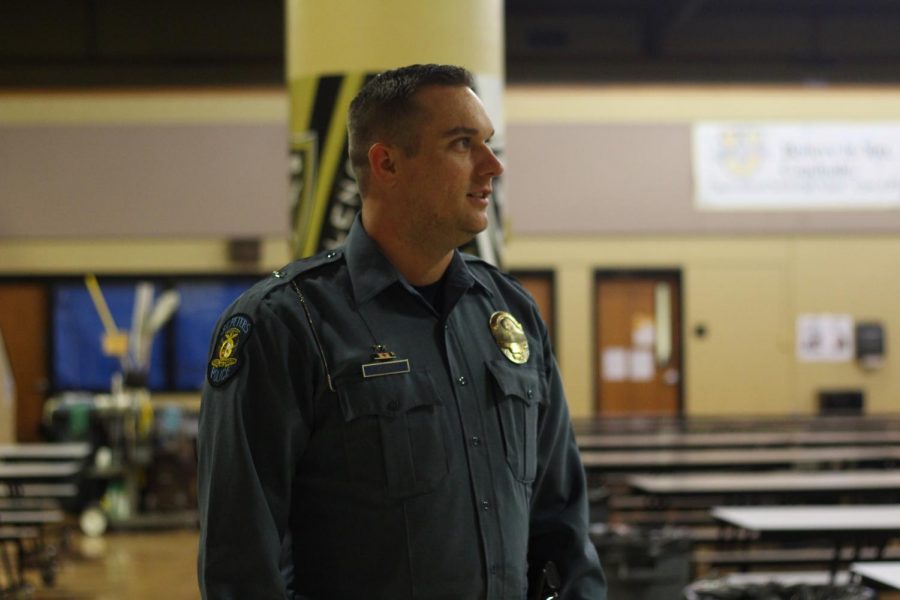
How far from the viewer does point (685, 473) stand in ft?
28.9

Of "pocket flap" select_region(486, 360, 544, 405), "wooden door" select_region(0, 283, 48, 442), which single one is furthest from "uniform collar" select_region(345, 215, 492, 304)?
"wooden door" select_region(0, 283, 48, 442)

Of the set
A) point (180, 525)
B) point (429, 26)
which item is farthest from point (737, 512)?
point (180, 525)

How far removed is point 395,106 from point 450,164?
113 millimetres

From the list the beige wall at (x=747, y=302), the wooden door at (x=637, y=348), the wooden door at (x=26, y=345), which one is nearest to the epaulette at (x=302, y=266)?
the beige wall at (x=747, y=302)

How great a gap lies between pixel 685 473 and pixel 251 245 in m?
6.08

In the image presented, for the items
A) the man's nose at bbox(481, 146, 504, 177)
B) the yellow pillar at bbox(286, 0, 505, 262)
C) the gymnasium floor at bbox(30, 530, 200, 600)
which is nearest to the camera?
the man's nose at bbox(481, 146, 504, 177)

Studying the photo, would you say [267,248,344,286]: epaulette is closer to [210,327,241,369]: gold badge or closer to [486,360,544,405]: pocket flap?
[210,327,241,369]: gold badge

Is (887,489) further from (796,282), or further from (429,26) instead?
(796,282)

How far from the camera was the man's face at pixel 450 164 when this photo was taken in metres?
1.89

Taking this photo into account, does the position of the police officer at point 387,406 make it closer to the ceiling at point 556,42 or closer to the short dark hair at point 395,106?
the short dark hair at point 395,106

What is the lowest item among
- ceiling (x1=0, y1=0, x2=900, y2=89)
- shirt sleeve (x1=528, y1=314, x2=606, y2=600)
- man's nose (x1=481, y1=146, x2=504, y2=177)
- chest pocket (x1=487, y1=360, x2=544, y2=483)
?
shirt sleeve (x1=528, y1=314, x2=606, y2=600)

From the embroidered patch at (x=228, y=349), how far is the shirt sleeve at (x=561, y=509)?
1.64 feet

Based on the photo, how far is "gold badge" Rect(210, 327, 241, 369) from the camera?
1812 mm

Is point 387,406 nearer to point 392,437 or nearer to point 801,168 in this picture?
point 392,437
